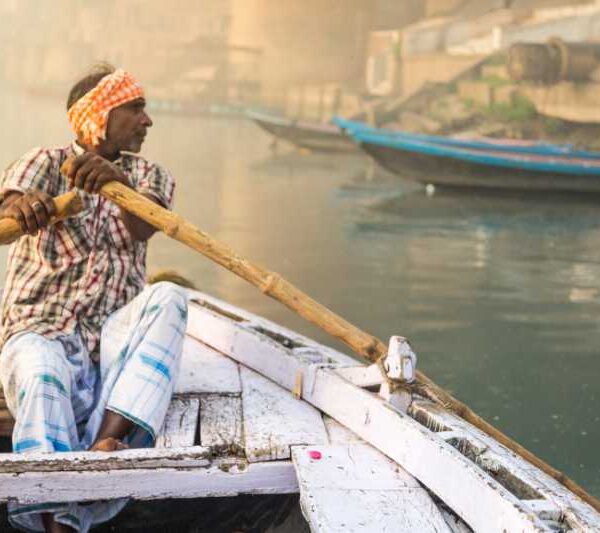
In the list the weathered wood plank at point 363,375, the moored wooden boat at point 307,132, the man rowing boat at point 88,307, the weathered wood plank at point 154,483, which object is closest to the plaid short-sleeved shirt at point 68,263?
the man rowing boat at point 88,307

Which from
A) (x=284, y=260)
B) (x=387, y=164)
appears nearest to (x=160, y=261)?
(x=284, y=260)

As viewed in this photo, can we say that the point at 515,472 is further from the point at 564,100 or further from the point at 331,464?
the point at 564,100

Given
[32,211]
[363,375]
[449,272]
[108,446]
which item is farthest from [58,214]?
[449,272]

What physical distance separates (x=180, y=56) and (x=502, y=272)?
33.0m

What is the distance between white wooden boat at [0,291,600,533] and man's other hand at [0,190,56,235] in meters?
0.53

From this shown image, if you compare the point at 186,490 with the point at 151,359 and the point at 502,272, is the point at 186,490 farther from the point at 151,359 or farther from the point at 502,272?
the point at 502,272

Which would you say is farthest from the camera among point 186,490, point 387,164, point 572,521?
point 387,164

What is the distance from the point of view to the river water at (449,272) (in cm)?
471

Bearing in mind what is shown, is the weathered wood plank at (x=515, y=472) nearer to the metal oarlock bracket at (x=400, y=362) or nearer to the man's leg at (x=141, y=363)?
the metal oarlock bracket at (x=400, y=362)

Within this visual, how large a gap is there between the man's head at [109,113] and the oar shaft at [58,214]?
0.79 feet

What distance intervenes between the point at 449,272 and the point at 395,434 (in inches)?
222

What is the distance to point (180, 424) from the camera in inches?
91.8

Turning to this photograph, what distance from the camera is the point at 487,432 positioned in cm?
242

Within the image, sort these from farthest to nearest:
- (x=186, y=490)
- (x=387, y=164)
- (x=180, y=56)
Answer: (x=180, y=56)
(x=387, y=164)
(x=186, y=490)
